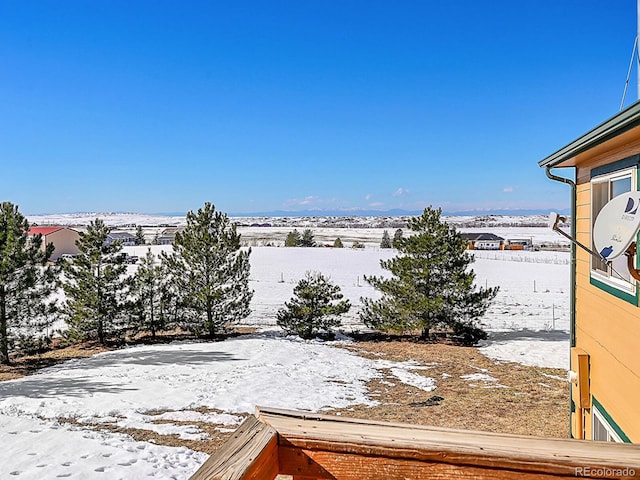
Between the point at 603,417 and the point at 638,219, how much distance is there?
92.9 inches

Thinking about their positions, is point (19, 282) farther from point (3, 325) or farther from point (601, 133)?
point (601, 133)

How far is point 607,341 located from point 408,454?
128 inches

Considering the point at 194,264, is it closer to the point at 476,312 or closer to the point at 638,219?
the point at 476,312

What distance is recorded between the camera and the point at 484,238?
195ft

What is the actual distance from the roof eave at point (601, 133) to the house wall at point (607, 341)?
0.42 m

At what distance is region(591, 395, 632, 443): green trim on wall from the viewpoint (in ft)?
10.2

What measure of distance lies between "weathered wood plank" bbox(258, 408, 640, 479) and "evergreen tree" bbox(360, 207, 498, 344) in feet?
39.3

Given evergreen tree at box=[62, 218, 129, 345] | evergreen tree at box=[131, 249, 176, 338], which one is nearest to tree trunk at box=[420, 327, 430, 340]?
evergreen tree at box=[131, 249, 176, 338]

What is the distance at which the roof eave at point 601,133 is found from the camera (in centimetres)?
221

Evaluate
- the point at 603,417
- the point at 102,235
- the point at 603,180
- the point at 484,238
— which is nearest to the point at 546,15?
the point at 603,180

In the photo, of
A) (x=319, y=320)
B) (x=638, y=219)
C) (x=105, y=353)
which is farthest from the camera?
(x=319, y=320)

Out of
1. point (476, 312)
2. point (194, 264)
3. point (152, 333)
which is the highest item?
point (194, 264)

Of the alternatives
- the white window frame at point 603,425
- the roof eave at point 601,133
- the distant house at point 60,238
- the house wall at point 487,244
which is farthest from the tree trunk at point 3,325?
the house wall at point 487,244

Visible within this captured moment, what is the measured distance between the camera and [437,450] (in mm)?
1006
